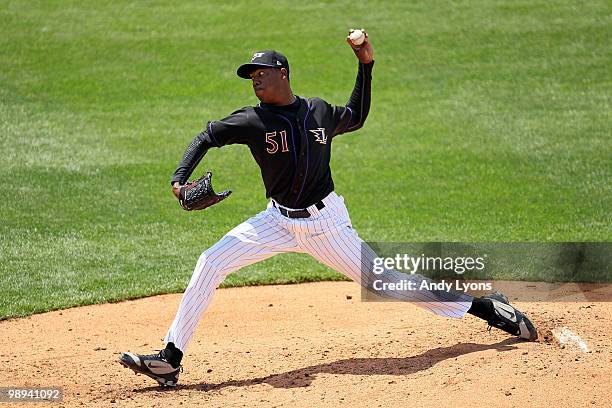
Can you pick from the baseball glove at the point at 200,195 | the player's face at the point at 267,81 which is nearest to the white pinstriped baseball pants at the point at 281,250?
the baseball glove at the point at 200,195

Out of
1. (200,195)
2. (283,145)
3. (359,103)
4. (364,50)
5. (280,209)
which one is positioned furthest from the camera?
(359,103)

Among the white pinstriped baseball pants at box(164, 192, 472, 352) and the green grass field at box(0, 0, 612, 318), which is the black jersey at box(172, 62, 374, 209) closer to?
the white pinstriped baseball pants at box(164, 192, 472, 352)

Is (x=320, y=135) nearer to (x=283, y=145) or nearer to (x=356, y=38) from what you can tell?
(x=283, y=145)

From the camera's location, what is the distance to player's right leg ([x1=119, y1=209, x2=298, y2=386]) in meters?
5.62

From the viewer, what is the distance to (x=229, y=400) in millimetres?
5422

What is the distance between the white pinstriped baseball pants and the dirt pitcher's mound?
→ 331 millimetres

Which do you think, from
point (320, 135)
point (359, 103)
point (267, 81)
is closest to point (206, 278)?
point (320, 135)

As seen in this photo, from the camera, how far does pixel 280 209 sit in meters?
5.87

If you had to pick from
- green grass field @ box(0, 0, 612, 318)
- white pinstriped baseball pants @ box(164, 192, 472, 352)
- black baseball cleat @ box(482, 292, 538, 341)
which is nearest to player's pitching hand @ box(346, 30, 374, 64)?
white pinstriped baseball pants @ box(164, 192, 472, 352)

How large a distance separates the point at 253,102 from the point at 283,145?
6576 mm

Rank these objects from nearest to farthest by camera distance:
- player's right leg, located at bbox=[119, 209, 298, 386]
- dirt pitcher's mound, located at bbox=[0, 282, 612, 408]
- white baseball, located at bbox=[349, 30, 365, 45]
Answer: dirt pitcher's mound, located at bbox=[0, 282, 612, 408], player's right leg, located at bbox=[119, 209, 298, 386], white baseball, located at bbox=[349, 30, 365, 45]

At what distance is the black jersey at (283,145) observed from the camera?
5734 millimetres

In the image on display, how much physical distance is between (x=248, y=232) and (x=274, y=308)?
5.80 ft

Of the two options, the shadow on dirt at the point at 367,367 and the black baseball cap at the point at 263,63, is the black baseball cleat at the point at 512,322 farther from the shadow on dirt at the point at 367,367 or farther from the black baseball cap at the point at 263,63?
the black baseball cap at the point at 263,63
